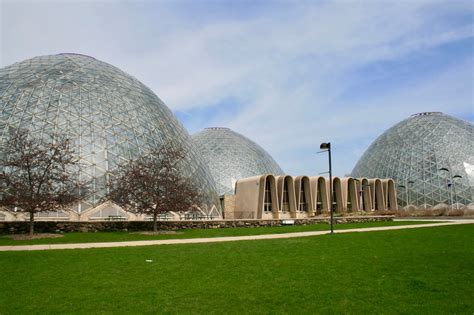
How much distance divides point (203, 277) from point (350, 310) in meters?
4.69

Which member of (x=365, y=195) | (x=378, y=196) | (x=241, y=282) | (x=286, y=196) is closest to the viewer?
(x=241, y=282)

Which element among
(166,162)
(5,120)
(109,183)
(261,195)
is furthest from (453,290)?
(261,195)

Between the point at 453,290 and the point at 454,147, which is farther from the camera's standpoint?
the point at 454,147

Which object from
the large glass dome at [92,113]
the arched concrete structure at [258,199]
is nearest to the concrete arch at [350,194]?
the arched concrete structure at [258,199]

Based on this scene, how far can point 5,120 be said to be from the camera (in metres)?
35.9

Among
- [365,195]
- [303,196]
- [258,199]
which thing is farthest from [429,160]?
[258,199]

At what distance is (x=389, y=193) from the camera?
244ft

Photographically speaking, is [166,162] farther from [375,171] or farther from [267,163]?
[375,171]

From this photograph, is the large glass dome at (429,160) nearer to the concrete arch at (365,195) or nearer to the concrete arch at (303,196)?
the concrete arch at (365,195)

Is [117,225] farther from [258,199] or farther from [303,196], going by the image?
[303,196]

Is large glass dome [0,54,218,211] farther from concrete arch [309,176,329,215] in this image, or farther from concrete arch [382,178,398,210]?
concrete arch [382,178,398,210]

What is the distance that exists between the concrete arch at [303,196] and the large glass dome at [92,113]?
52.9 ft

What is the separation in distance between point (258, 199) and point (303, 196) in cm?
941

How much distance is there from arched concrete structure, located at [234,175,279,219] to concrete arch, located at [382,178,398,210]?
27.7m
